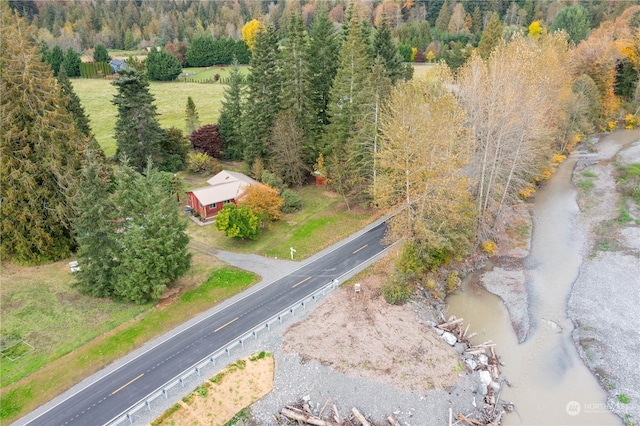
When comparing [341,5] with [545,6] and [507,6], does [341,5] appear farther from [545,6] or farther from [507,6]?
[545,6]

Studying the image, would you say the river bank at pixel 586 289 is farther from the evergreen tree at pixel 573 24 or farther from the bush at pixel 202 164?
the evergreen tree at pixel 573 24

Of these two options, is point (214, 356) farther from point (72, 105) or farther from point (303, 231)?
point (72, 105)

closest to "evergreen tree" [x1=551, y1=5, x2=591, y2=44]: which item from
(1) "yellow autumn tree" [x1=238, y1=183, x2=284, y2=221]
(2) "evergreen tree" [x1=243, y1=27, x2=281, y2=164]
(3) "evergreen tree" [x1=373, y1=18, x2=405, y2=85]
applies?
(3) "evergreen tree" [x1=373, y1=18, x2=405, y2=85]

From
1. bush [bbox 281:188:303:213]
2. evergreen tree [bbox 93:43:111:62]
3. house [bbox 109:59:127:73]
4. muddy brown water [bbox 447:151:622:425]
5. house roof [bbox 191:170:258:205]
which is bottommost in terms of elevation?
muddy brown water [bbox 447:151:622:425]

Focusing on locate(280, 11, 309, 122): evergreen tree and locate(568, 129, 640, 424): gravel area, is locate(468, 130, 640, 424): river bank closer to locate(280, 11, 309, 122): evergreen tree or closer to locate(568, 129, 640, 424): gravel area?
locate(568, 129, 640, 424): gravel area

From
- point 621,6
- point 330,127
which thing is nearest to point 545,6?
point 621,6

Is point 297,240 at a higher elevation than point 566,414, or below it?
higher

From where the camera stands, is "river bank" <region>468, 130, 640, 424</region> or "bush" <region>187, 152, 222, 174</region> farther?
"bush" <region>187, 152, 222, 174</region>
